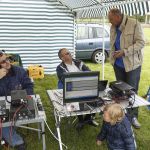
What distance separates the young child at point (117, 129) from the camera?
322 cm

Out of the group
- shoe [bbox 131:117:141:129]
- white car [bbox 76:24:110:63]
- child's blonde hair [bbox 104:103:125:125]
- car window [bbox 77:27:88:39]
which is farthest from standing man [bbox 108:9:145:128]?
car window [bbox 77:27:88:39]

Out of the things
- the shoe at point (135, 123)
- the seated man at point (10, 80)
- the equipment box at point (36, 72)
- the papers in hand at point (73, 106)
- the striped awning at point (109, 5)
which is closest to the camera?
the papers in hand at point (73, 106)

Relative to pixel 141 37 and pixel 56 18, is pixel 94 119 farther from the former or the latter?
pixel 56 18

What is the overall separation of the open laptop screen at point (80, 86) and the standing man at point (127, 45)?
3.94 ft

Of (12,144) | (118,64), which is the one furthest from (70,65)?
(12,144)

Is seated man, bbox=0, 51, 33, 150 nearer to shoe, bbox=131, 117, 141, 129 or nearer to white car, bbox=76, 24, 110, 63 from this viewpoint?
shoe, bbox=131, 117, 141, 129

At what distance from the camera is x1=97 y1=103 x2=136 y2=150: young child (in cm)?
322

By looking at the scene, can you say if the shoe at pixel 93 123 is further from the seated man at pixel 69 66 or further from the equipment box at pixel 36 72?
the equipment box at pixel 36 72

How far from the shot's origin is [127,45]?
15.9 ft

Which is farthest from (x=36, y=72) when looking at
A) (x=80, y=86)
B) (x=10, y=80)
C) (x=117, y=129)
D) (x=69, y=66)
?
(x=117, y=129)

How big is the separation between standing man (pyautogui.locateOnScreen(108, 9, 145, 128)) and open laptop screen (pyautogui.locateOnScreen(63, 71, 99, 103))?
1201 millimetres

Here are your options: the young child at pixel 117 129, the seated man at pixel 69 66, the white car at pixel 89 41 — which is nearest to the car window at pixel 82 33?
the white car at pixel 89 41

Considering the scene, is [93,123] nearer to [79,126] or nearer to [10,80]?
[79,126]

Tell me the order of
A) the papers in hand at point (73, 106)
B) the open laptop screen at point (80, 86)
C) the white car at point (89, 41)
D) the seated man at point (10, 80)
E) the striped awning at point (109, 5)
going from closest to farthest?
the open laptop screen at point (80, 86) < the papers in hand at point (73, 106) < the seated man at point (10, 80) < the striped awning at point (109, 5) < the white car at point (89, 41)
